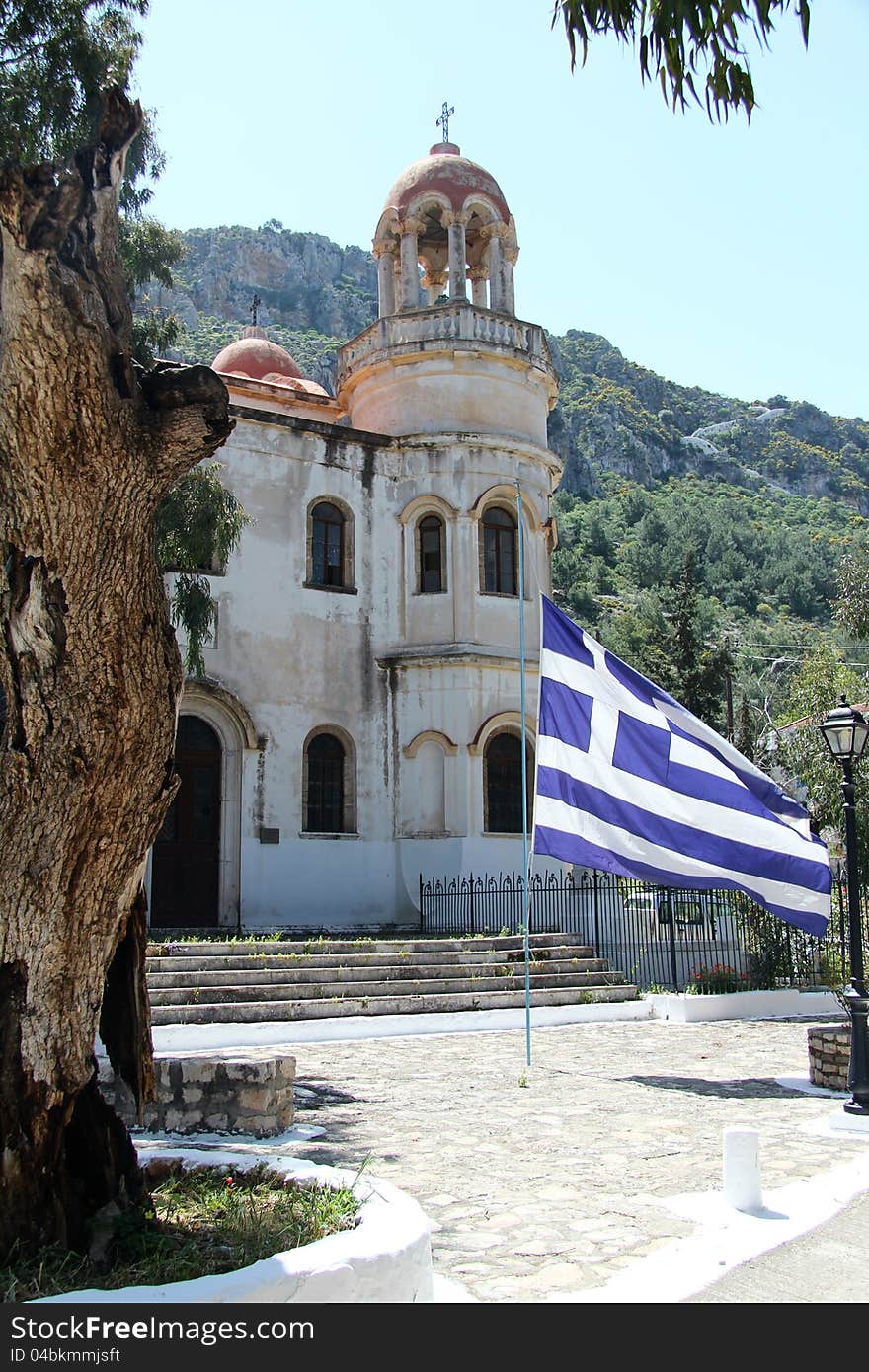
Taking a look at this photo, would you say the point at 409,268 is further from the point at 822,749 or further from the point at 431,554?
the point at 822,749

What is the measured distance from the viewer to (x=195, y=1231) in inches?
177

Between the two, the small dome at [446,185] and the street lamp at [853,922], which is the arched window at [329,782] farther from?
the street lamp at [853,922]

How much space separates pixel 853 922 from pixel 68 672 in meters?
6.69

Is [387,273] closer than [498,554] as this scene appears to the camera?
No

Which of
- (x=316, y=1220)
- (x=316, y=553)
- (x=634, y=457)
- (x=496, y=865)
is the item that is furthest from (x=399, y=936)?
(x=634, y=457)

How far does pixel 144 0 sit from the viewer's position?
41.8ft

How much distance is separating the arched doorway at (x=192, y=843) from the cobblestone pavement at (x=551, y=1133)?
280 inches

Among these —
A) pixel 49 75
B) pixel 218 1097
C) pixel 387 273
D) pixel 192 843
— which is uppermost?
pixel 387 273

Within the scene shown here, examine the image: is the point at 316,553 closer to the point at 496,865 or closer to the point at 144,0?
the point at 496,865

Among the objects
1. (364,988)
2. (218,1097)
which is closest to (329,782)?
(364,988)

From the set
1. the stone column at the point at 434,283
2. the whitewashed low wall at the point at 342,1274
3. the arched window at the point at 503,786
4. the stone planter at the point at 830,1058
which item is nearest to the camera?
the whitewashed low wall at the point at 342,1274

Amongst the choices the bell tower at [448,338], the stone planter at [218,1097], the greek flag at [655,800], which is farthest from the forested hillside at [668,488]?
the stone planter at [218,1097]

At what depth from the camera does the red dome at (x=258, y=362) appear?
86.3 ft
